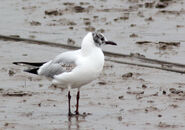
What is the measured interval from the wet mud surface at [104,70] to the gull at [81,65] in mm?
418

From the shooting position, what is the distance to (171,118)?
877 cm

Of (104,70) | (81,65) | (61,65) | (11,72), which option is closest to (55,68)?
(61,65)

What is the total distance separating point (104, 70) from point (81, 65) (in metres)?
2.67

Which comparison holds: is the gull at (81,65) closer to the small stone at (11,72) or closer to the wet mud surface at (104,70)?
the wet mud surface at (104,70)

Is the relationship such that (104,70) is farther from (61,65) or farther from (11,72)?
(61,65)

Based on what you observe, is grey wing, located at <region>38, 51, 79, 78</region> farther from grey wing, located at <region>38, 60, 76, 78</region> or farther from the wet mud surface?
Result: the wet mud surface

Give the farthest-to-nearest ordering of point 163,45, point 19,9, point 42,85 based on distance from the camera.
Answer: point 19,9 → point 163,45 → point 42,85

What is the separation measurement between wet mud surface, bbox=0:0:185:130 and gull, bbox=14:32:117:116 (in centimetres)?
42

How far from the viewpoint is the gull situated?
913 cm

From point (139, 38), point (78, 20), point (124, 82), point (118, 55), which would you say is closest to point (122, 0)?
Result: point (78, 20)

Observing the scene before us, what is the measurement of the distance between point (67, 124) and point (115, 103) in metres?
1.17

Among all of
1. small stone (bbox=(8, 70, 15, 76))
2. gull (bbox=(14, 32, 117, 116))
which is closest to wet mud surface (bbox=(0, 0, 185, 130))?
small stone (bbox=(8, 70, 15, 76))

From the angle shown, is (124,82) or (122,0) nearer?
(124,82)

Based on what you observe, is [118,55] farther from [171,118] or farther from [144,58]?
[171,118]
